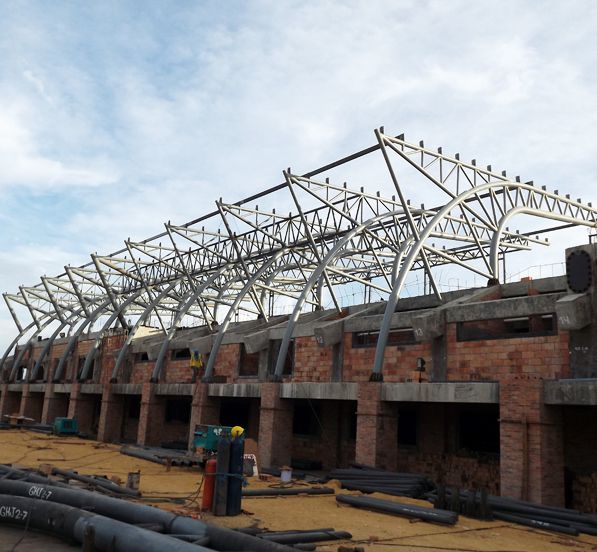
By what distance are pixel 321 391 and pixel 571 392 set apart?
10.7 m

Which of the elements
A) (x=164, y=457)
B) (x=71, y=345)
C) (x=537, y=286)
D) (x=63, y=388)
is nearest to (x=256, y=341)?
(x=164, y=457)

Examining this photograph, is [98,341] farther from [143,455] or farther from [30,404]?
[143,455]

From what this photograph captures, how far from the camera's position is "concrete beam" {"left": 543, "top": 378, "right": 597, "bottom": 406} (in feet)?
53.2

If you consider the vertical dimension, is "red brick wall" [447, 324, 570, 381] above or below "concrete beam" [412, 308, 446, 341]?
below

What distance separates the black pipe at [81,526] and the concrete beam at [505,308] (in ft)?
47.6

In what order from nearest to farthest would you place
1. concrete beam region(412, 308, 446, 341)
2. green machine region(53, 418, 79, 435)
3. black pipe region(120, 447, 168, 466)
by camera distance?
concrete beam region(412, 308, 446, 341) < black pipe region(120, 447, 168, 466) < green machine region(53, 418, 79, 435)

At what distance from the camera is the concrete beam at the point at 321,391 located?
77.3ft

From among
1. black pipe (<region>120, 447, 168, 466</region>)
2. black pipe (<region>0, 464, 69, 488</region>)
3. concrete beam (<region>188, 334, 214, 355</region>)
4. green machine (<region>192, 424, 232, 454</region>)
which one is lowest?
black pipe (<region>120, 447, 168, 466</region>)

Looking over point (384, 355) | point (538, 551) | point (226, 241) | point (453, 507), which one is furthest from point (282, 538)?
point (226, 241)

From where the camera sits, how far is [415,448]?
79.5ft

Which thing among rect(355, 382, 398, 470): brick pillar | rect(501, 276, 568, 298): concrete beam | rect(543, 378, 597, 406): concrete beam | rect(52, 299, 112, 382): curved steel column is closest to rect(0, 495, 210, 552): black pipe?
rect(543, 378, 597, 406): concrete beam

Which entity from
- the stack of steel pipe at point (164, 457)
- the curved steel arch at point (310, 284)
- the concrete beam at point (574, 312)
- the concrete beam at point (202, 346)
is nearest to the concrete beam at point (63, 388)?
the concrete beam at point (202, 346)

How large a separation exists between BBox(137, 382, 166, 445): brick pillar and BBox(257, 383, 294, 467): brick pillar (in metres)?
11.4

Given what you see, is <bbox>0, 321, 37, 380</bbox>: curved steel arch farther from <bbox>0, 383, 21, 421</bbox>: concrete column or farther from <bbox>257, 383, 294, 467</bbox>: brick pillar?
<bbox>257, 383, 294, 467</bbox>: brick pillar
